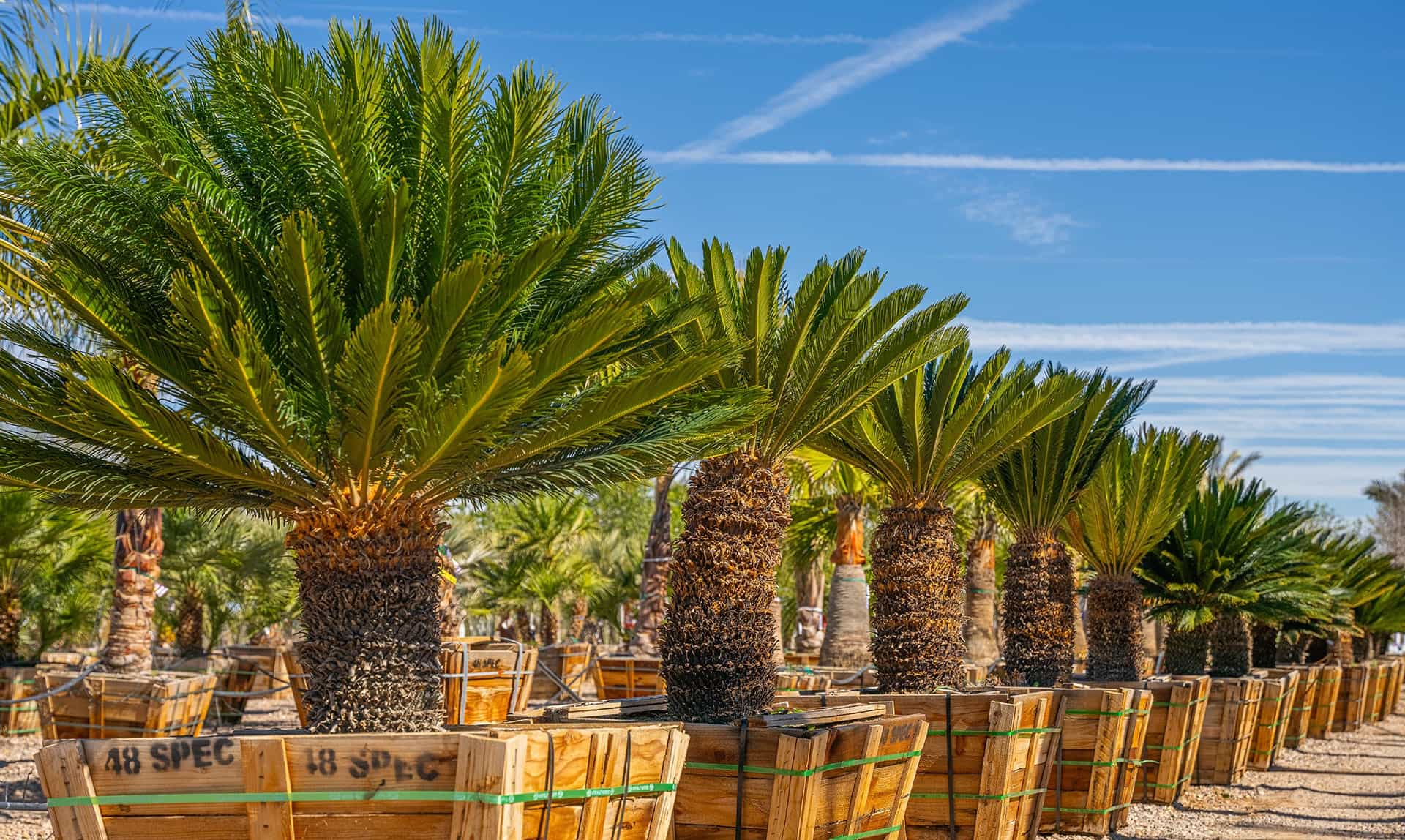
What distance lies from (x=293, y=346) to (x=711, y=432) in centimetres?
237

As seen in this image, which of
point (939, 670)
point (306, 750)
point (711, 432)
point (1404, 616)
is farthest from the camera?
point (1404, 616)

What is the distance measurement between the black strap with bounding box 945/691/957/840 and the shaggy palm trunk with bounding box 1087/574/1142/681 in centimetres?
720

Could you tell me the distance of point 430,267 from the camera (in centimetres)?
680

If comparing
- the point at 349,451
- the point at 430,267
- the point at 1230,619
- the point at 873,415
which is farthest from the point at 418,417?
the point at 1230,619

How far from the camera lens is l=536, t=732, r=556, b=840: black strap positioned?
492 cm

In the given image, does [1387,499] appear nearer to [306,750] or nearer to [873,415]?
[873,415]

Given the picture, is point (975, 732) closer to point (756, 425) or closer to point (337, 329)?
point (756, 425)

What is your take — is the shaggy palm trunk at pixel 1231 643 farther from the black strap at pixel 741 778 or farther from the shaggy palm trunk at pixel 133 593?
the shaggy palm trunk at pixel 133 593

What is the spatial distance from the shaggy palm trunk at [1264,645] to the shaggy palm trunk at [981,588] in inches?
192

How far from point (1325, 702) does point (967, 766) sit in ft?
61.3

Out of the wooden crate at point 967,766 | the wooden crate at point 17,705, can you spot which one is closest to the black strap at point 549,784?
the wooden crate at point 967,766

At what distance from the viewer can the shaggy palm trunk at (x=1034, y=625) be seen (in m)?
13.6

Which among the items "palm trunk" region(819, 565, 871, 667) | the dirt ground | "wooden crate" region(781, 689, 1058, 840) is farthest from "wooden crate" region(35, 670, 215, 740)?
"palm trunk" region(819, 565, 871, 667)

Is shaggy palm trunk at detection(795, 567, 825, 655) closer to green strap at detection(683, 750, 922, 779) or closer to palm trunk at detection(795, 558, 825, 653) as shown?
palm trunk at detection(795, 558, 825, 653)
